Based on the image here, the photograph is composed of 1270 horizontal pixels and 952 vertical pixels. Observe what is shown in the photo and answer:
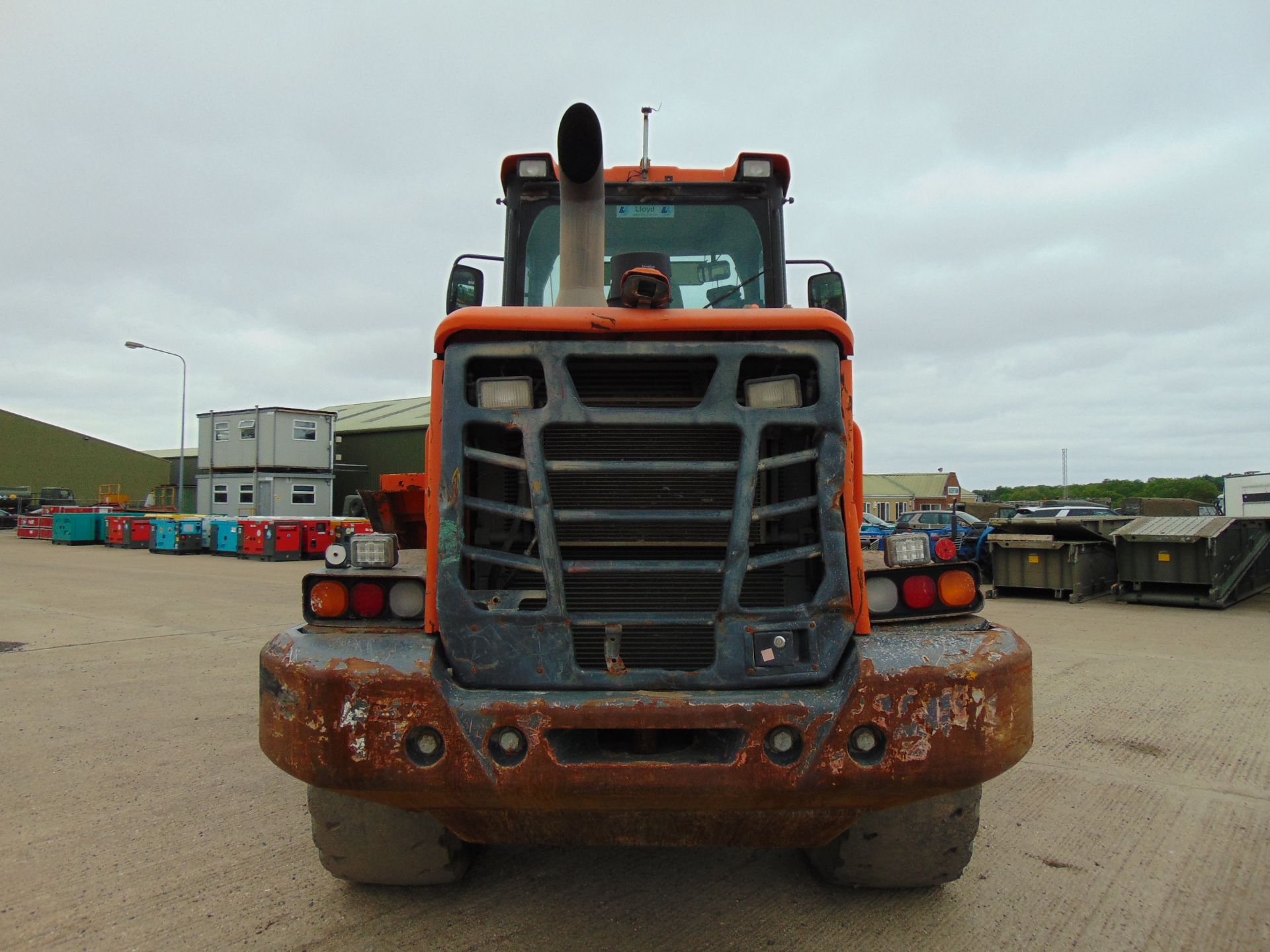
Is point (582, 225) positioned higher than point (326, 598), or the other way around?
point (582, 225)

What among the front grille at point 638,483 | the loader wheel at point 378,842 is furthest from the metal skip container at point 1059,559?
the loader wheel at point 378,842

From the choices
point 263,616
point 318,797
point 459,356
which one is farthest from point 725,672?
point 263,616

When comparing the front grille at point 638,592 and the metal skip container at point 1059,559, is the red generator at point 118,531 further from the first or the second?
the front grille at point 638,592

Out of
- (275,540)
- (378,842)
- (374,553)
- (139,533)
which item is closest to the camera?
(374,553)

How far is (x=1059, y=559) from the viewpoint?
12656mm

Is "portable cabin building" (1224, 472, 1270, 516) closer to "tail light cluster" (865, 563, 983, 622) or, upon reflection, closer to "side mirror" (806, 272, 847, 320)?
"side mirror" (806, 272, 847, 320)

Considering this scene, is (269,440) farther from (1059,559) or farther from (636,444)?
(636,444)

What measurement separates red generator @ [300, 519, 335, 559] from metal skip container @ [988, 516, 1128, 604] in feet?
53.4

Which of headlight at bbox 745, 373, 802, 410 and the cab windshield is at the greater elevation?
the cab windshield

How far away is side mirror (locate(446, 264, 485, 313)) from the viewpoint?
160 inches

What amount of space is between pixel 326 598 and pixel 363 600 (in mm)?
113

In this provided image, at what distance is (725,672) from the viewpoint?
2.41 m

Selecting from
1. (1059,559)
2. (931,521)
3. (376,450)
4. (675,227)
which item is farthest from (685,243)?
(376,450)

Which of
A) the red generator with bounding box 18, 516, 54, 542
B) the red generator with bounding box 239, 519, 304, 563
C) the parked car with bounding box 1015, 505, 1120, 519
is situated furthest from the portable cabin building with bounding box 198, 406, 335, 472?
the parked car with bounding box 1015, 505, 1120, 519
